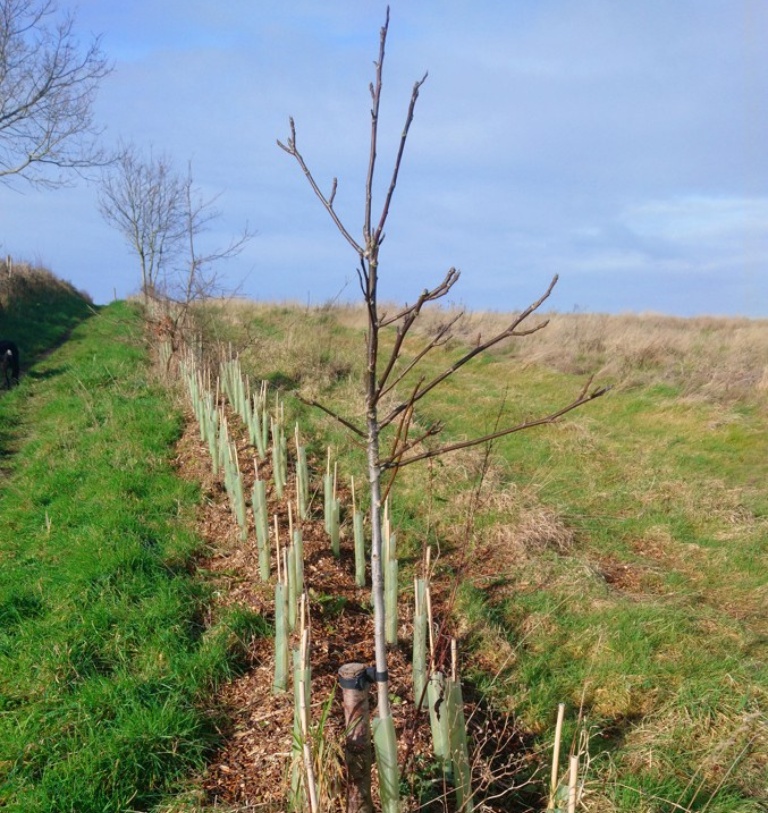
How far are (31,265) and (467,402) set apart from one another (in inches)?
679

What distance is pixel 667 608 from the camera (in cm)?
420

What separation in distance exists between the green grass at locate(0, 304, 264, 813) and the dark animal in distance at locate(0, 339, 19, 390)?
4213 mm

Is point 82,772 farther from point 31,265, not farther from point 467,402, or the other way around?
point 31,265

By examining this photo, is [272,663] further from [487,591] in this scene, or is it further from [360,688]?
[487,591]

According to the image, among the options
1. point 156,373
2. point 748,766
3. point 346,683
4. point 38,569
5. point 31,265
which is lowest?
point 748,766

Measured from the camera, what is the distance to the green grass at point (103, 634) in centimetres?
270

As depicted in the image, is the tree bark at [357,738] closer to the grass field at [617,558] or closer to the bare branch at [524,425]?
the grass field at [617,558]

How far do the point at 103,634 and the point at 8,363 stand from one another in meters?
8.52

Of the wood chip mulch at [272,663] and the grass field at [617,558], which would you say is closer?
the wood chip mulch at [272,663]

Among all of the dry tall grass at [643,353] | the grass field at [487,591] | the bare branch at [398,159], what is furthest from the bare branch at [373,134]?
the dry tall grass at [643,353]

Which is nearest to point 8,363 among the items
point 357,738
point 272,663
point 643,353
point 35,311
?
point 35,311

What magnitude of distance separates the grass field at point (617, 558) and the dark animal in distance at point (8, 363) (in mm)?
3075

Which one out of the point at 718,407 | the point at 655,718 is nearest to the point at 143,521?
the point at 655,718

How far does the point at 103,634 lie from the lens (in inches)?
140
